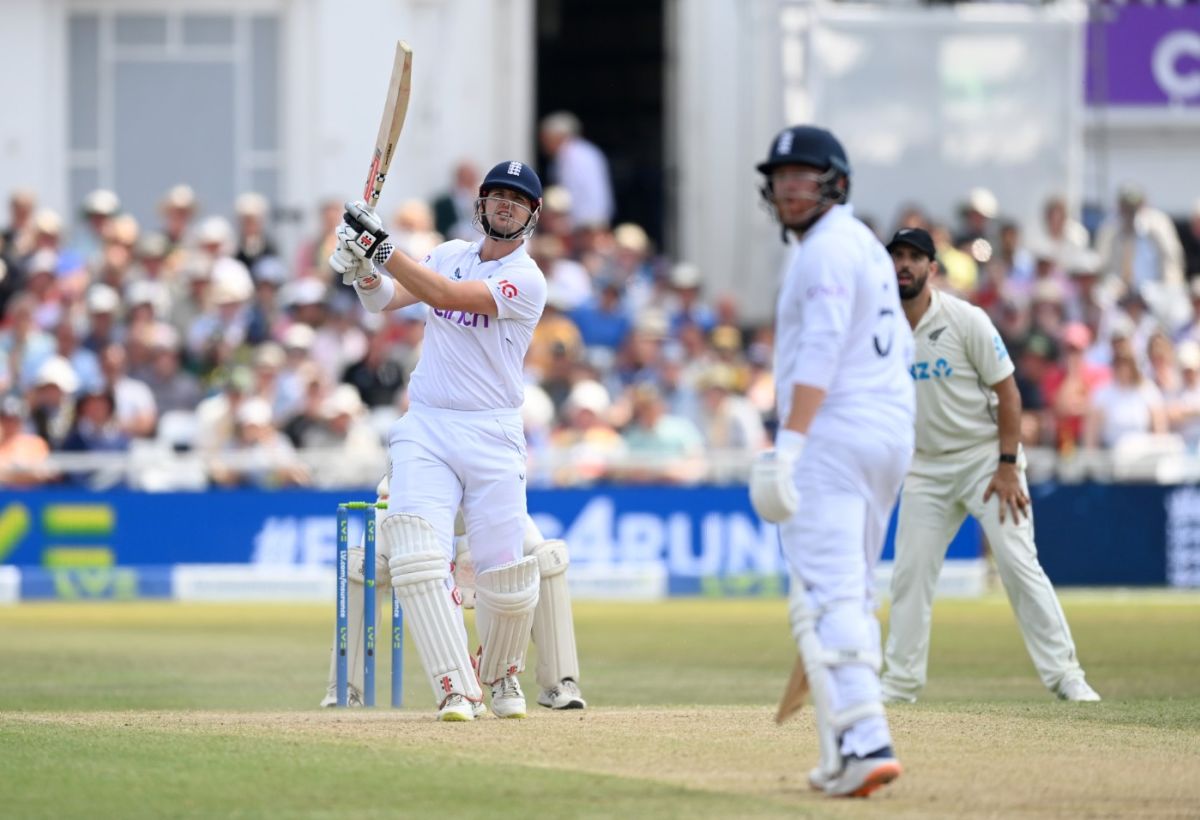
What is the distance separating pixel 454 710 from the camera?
8672 millimetres

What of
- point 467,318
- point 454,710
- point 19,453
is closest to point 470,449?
point 467,318

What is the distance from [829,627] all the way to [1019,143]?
57.2 ft

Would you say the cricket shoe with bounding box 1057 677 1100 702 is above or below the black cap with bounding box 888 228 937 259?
below

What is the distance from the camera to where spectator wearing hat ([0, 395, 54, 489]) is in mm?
18469

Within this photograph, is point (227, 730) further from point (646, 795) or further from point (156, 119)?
point (156, 119)

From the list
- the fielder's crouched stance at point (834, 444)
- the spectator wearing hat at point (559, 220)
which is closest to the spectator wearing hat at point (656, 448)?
the spectator wearing hat at point (559, 220)

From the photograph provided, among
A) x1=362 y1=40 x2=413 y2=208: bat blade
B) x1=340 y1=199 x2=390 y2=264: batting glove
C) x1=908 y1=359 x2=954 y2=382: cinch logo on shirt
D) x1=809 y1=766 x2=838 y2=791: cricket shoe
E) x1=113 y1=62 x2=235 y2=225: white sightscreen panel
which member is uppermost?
x1=113 y1=62 x2=235 y2=225: white sightscreen panel

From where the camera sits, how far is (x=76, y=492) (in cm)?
1845

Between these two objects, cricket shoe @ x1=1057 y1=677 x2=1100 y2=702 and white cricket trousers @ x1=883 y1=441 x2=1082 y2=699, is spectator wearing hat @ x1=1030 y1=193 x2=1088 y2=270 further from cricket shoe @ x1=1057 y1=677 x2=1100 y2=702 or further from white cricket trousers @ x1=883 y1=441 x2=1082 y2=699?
cricket shoe @ x1=1057 y1=677 x2=1100 y2=702

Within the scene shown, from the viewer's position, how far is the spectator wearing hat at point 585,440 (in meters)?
Result: 18.8

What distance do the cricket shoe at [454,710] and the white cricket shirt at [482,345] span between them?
1162mm

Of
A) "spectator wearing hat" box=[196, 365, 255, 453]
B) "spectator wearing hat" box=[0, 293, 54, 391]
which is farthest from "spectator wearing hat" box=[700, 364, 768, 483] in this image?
"spectator wearing hat" box=[0, 293, 54, 391]

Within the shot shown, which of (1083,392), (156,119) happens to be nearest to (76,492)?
(156,119)

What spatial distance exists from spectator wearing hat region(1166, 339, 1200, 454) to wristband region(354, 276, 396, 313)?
12.1m
